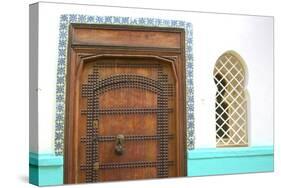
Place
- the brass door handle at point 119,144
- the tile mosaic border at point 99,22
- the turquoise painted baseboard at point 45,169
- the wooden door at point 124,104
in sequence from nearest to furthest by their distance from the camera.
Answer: the turquoise painted baseboard at point 45,169, the tile mosaic border at point 99,22, the wooden door at point 124,104, the brass door handle at point 119,144

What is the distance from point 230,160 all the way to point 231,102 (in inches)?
23.5

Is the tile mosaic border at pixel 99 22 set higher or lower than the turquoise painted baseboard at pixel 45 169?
higher

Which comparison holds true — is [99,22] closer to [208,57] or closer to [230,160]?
[208,57]

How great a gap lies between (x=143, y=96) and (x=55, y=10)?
121 cm

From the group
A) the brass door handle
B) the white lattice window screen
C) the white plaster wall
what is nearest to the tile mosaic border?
the white plaster wall

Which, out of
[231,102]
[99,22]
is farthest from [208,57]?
[99,22]

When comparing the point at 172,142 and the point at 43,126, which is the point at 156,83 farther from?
the point at 43,126

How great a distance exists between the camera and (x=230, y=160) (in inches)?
291

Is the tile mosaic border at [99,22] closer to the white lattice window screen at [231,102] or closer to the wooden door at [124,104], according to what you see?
the wooden door at [124,104]

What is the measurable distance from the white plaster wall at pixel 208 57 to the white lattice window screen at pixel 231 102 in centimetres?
9

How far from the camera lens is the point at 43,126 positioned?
20.9ft

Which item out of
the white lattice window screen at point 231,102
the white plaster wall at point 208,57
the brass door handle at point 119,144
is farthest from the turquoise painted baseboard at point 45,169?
the white lattice window screen at point 231,102

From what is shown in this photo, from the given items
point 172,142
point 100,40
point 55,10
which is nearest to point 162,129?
point 172,142

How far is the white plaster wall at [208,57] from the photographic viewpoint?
21.0 feet
